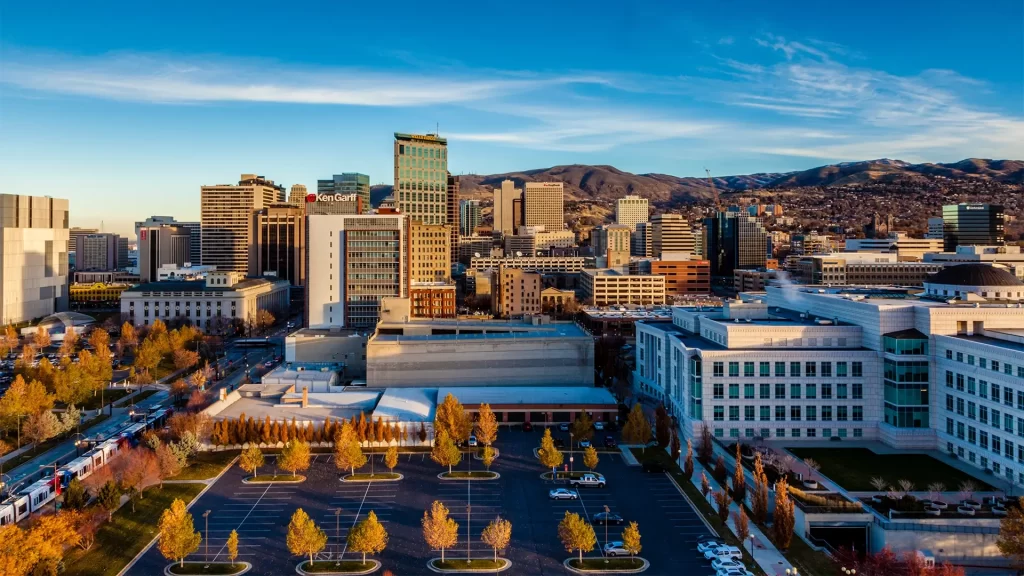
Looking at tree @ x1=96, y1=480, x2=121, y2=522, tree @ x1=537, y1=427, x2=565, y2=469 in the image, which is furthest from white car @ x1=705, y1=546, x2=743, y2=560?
tree @ x1=96, y1=480, x2=121, y2=522

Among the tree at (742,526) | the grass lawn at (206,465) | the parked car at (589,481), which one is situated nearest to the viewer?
the tree at (742,526)

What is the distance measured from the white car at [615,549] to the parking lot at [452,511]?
665mm

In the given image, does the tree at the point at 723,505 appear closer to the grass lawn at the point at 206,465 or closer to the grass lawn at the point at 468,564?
the grass lawn at the point at 468,564

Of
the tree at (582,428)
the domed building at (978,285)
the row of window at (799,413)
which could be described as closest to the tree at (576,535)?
the tree at (582,428)

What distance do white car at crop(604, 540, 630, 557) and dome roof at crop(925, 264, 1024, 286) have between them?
140 ft

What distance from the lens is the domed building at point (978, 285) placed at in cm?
6069

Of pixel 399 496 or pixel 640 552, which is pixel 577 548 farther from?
pixel 399 496

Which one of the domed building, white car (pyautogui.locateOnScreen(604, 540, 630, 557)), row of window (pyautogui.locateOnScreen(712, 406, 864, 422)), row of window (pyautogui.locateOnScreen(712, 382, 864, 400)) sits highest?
the domed building

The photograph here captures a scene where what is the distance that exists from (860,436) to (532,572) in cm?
3284

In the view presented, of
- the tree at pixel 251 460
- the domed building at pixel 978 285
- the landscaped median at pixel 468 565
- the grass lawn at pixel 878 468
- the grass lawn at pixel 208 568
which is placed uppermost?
the domed building at pixel 978 285

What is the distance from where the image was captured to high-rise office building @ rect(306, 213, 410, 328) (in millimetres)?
101812

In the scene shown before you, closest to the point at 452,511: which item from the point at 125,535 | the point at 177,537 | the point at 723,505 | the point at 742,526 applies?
the point at 177,537

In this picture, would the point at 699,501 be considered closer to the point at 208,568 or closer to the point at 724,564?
the point at 724,564

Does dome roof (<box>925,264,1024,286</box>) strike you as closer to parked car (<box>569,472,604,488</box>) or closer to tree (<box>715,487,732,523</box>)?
tree (<box>715,487,732,523</box>)
